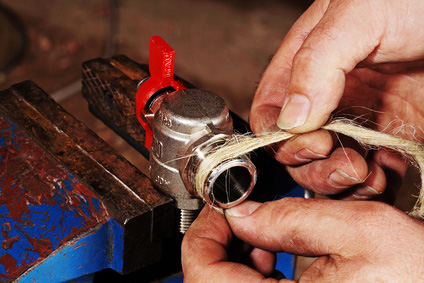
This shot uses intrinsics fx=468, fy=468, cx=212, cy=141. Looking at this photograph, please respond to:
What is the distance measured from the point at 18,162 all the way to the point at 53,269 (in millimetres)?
253

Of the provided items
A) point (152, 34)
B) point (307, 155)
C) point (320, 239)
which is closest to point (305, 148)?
point (307, 155)

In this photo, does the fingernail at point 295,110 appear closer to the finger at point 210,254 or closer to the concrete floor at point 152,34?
the finger at point 210,254

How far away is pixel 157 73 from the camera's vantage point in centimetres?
92

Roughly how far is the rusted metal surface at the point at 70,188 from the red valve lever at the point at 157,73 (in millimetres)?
125

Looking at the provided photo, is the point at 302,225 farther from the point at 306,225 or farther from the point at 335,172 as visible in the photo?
the point at 335,172

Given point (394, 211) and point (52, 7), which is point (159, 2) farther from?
point (394, 211)

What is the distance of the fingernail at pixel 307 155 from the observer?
0.95 metres

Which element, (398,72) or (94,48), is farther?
(94,48)

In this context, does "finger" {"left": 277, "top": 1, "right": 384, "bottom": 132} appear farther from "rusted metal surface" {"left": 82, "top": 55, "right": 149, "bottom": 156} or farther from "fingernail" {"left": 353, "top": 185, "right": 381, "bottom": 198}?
"rusted metal surface" {"left": 82, "top": 55, "right": 149, "bottom": 156}

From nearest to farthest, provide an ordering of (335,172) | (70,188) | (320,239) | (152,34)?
(320,239) → (70,188) → (335,172) → (152,34)

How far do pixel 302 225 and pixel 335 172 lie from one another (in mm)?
239

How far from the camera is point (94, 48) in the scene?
3090mm

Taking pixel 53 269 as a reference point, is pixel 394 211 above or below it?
above

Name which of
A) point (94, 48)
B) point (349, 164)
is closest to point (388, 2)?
point (349, 164)
